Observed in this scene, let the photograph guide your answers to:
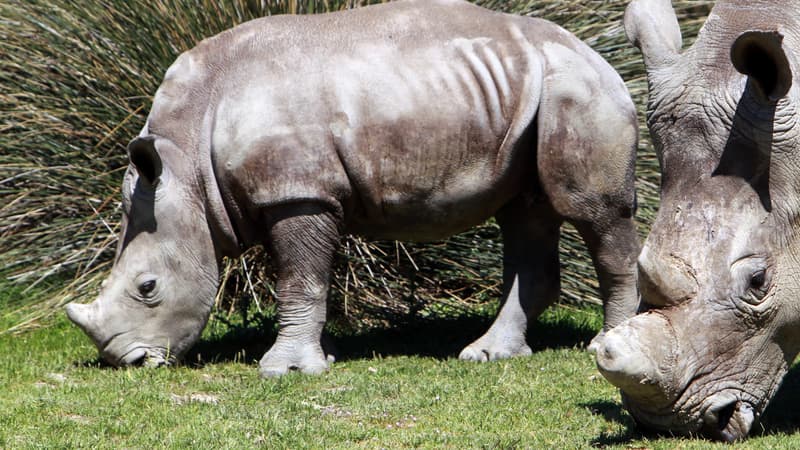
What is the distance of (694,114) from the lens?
470 centimetres

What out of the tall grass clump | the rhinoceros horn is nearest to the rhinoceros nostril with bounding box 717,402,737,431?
the rhinoceros horn

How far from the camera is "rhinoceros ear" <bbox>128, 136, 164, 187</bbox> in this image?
661 centimetres

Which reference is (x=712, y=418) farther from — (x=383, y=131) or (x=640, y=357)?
(x=383, y=131)

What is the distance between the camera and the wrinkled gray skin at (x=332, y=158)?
262 inches

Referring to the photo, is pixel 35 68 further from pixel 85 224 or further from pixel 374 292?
pixel 374 292

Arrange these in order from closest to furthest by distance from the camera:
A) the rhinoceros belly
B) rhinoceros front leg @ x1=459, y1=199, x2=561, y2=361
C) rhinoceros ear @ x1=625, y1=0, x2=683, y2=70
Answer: rhinoceros ear @ x1=625, y1=0, x2=683, y2=70 → the rhinoceros belly → rhinoceros front leg @ x1=459, y1=199, x2=561, y2=361

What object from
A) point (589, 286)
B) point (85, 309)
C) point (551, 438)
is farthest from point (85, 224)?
point (551, 438)

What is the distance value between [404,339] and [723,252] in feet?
11.3

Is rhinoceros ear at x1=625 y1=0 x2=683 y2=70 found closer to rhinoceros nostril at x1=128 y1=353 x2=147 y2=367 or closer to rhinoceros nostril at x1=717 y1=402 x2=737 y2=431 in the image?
rhinoceros nostril at x1=717 y1=402 x2=737 y2=431

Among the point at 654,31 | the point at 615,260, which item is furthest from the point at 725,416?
the point at 615,260

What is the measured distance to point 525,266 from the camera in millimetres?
7277

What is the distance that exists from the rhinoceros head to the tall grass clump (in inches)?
54.0

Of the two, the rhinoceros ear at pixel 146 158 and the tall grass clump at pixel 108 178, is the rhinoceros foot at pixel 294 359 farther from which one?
the tall grass clump at pixel 108 178

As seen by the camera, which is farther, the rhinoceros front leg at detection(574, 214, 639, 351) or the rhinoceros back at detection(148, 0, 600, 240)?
the rhinoceros front leg at detection(574, 214, 639, 351)
